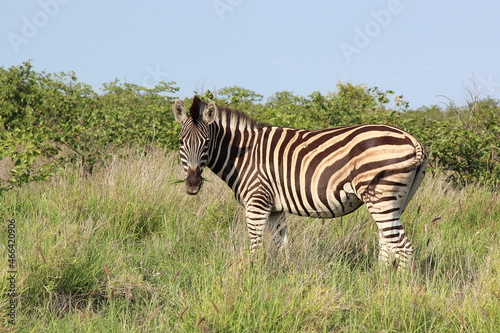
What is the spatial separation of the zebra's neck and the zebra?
0.04 ft

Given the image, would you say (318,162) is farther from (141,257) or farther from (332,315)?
(141,257)

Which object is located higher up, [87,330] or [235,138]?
[235,138]

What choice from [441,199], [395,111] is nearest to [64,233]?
[441,199]

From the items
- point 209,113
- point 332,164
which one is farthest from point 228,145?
point 332,164

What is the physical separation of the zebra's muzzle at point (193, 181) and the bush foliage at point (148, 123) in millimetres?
3055

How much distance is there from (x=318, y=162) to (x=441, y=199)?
3809 mm

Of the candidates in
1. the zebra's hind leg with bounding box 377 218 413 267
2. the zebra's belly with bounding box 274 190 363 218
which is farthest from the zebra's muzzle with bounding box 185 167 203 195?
the zebra's hind leg with bounding box 377 218 413 267

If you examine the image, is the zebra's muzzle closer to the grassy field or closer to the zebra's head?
the zebra's head

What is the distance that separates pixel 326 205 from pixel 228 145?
1.41 m

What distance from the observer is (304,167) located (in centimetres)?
558

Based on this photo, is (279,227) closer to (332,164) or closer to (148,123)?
(332,164)

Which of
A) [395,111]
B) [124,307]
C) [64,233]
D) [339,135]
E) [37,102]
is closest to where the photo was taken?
[124,307]

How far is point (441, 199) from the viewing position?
8.26 m

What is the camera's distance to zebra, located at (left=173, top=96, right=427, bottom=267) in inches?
201
